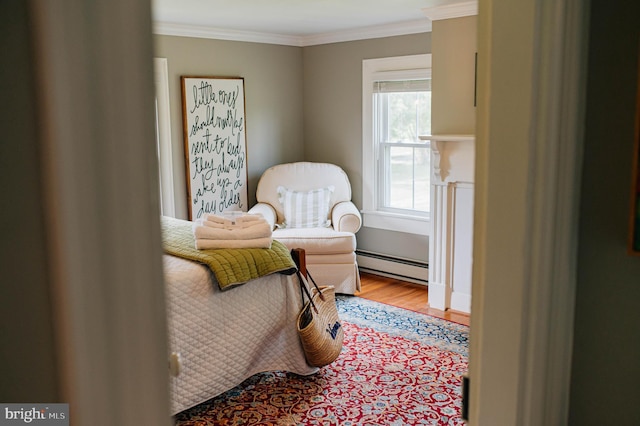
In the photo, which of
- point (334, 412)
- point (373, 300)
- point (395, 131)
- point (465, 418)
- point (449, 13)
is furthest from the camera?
point (395, 131)

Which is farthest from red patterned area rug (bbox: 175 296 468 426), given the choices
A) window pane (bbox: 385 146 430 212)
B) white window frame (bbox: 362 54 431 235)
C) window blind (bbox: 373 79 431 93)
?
window blind (bbox: 373 79 431 93)

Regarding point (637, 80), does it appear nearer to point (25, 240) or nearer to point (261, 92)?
point (25, 240)

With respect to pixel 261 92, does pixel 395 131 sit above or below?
below

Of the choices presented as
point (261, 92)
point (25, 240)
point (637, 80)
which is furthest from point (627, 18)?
point (261, 92)

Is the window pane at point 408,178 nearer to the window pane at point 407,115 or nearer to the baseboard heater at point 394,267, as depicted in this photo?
the window pane at point 407,115

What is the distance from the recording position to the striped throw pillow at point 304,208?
5.45 meters

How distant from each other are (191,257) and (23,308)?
2.65 metres

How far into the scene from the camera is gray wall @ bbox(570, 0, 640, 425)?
105 centimetres

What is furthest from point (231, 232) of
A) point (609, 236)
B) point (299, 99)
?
point (299, 99)

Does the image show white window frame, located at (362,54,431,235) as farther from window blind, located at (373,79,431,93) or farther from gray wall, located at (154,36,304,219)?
gray wall, located at (154,36,304,219)

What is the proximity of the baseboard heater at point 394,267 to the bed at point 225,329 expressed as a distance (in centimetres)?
222

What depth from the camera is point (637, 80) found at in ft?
3.36

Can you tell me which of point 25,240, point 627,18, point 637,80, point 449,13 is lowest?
point 25,240

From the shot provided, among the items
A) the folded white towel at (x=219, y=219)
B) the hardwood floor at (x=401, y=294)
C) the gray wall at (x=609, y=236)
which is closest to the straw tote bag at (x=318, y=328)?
the folded white towel at (x=219, y=219)
